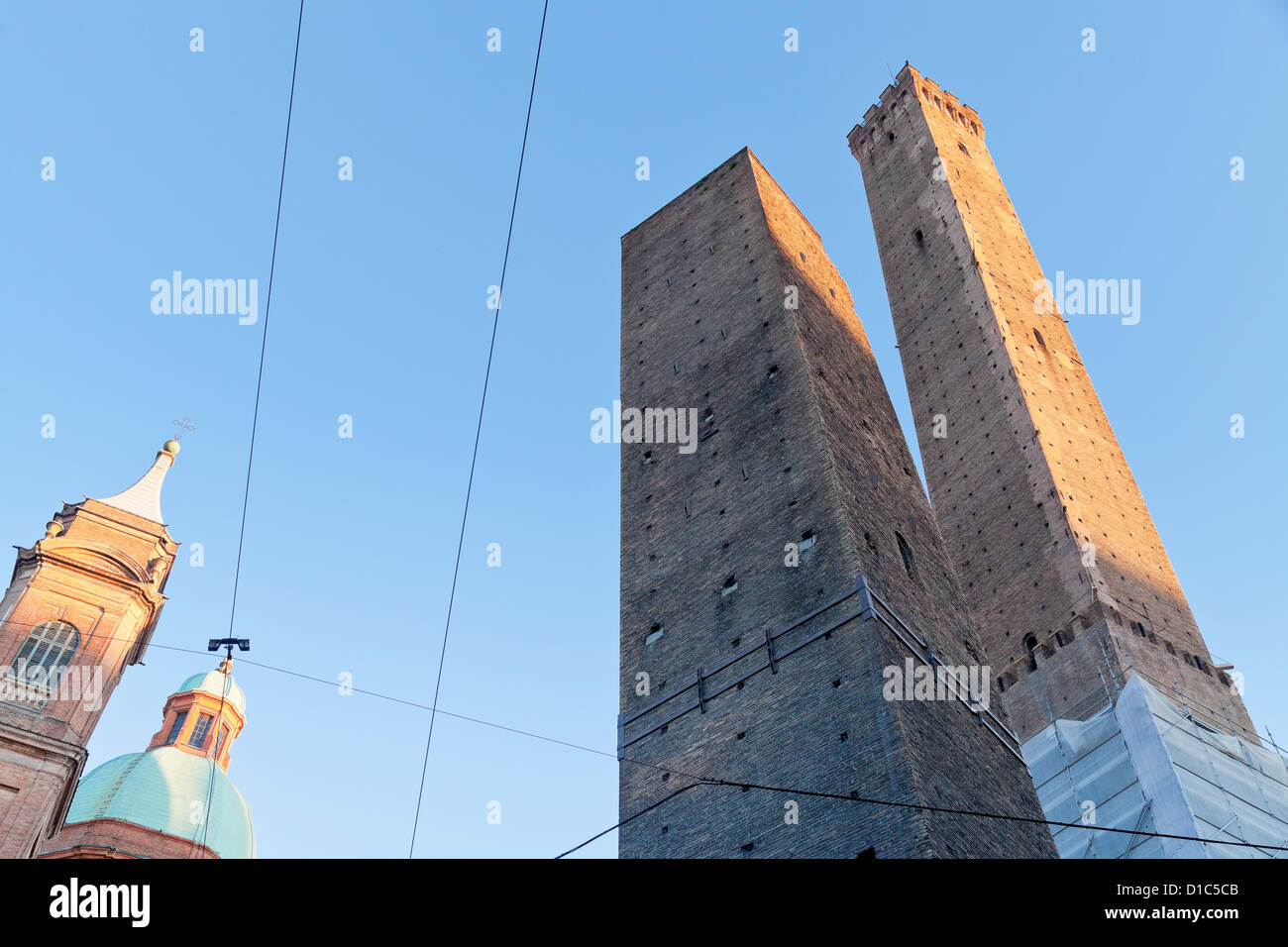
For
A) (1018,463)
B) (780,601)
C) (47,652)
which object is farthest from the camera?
(1018,463)

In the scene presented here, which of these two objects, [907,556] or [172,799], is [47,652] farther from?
[907,556]

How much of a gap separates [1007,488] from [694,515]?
524 inches

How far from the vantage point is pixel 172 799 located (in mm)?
28938

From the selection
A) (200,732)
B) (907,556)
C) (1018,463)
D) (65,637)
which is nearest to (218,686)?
(200,732)

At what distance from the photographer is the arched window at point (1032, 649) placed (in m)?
22.2

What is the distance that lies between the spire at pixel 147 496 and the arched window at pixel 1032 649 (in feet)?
59.8

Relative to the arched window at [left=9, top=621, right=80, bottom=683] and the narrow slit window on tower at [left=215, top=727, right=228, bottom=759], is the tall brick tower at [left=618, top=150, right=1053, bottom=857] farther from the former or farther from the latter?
the narrow slit window on tower at [left=215, top=727, right=228, bottom=759]

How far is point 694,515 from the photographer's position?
13461mm

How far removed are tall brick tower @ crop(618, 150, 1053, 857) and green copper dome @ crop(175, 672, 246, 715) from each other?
21442 millimetres

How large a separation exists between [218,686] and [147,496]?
311 inches

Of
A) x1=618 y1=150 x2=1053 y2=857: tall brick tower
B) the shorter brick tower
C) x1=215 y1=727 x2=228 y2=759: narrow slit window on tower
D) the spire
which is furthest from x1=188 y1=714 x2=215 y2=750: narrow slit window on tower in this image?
x1=618 y1=150 x2=1053 y2=857: tall brick tower

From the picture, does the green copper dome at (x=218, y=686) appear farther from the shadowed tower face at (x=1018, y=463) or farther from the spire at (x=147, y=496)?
the shadowed tower face at (x=1018, y=463)
